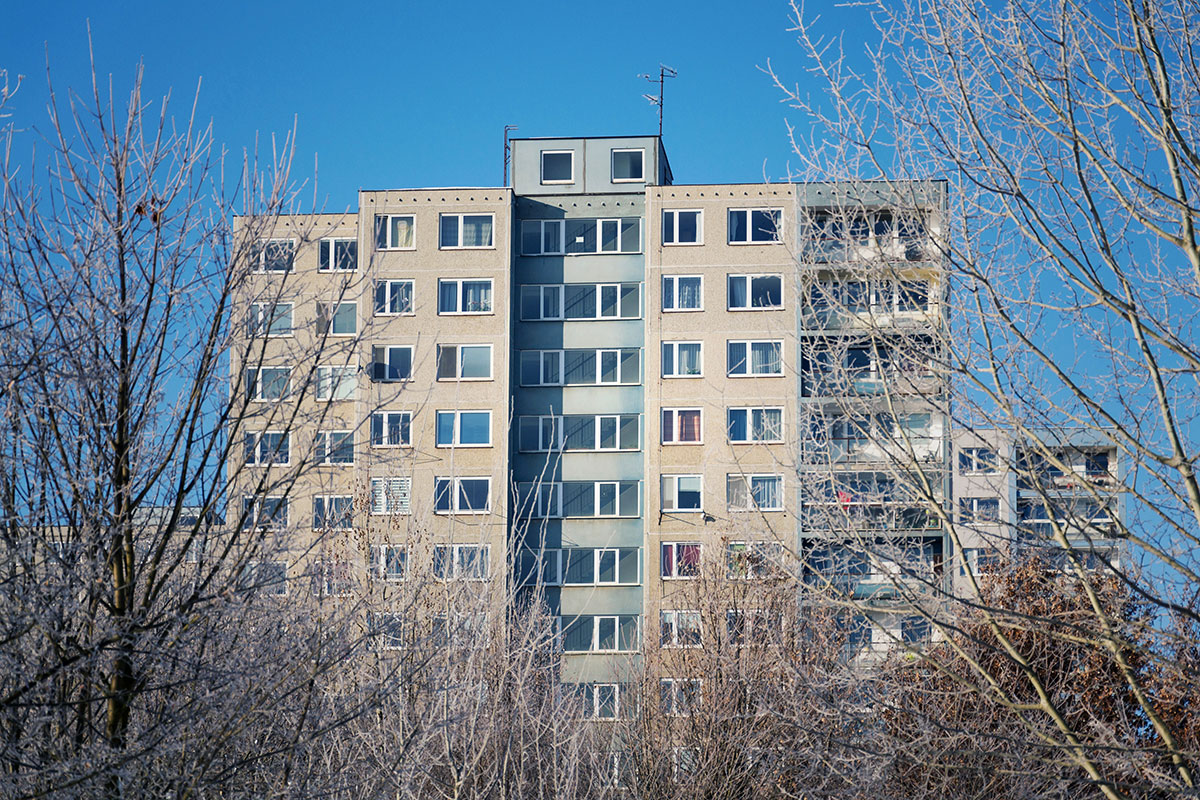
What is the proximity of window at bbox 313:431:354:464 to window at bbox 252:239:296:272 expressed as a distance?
1261 millimetres

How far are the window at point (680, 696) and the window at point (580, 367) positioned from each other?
70.4ft

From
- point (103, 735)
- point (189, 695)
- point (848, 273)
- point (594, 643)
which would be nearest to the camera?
point (103, 735)

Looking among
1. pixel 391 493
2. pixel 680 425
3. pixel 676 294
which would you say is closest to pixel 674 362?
pixel 680 425

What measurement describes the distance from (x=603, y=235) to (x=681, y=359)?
→ 5.20m

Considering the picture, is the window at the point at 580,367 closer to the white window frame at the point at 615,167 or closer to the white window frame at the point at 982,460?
the white window frame at the point at 615,167

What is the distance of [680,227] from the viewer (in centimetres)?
4397

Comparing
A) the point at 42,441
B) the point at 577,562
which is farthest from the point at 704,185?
the point at 42,441

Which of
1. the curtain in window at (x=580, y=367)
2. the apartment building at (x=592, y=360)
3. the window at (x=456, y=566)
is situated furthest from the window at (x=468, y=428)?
the window at (x=456, y=566)

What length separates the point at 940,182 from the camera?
32.3 ft

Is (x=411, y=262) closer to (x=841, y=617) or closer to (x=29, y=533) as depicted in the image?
(x=841, y=617)

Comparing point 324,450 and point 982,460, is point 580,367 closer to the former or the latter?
point 324,450

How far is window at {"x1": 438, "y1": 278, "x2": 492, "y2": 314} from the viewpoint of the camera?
43.8 metres

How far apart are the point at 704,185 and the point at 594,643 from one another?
15097 mm

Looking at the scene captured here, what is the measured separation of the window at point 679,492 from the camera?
42312 millimetres
